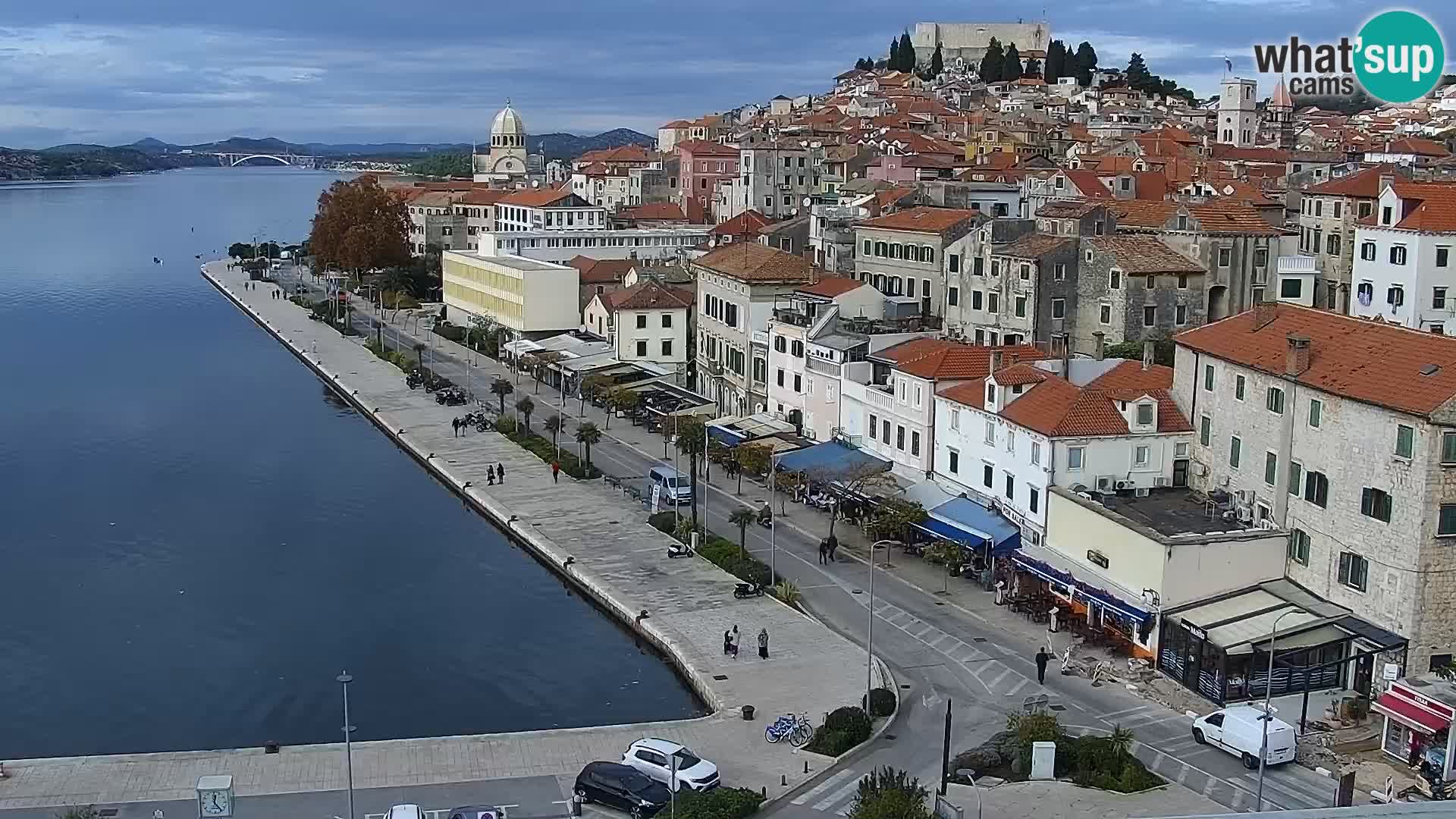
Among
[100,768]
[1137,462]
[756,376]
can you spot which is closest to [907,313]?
[756,376]

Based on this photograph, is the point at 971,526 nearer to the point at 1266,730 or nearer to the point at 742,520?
the point at 742,520

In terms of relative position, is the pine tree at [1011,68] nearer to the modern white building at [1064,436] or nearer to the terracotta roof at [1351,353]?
the modern white building at [1064,436]

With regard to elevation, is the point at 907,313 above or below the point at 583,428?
above

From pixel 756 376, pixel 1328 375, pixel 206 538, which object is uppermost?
pixel 1328 375

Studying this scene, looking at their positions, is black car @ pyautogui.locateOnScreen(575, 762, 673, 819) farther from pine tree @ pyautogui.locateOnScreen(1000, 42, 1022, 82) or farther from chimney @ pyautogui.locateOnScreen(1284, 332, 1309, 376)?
pine tree @ pyautogui.locateOnScreen(1000, 42, 1022, 82)

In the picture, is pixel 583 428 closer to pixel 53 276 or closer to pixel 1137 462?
pixel 1137 462

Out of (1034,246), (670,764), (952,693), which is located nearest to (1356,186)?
(1034,246)
